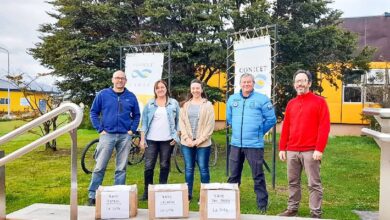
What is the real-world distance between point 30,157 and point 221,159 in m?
4.58

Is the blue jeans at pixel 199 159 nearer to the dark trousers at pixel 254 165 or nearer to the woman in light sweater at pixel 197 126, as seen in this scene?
the woman in light sweater at pixel 197 126

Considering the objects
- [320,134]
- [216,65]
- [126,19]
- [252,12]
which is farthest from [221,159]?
[320,134]

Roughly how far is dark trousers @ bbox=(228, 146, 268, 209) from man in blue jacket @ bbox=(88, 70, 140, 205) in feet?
4.20

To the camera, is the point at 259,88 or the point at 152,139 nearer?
the point at 152,139

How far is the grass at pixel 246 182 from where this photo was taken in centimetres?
530

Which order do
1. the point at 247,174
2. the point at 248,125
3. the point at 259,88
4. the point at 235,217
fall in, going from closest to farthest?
the point at 235,217, the point at 248,125, the point at 259,88, the point at 247,174

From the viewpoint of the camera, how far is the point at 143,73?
802 centimetres

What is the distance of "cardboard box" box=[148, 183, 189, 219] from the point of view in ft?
12.1

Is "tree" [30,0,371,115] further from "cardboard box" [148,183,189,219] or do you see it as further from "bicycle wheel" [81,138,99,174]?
"cardboard box" [148,183,189,219]

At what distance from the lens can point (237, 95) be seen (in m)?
4.77

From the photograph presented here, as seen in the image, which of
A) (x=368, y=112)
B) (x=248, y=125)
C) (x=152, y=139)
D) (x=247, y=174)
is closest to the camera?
(x=368, y=112)

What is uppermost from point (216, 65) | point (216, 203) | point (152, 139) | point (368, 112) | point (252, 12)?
point (252, 12)

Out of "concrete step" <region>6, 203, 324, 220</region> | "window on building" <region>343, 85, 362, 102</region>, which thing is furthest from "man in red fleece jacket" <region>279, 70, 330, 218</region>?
"window on building" <region>343, 85, 362, 102</region>

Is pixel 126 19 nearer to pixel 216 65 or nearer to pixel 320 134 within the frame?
pixel 216 65
